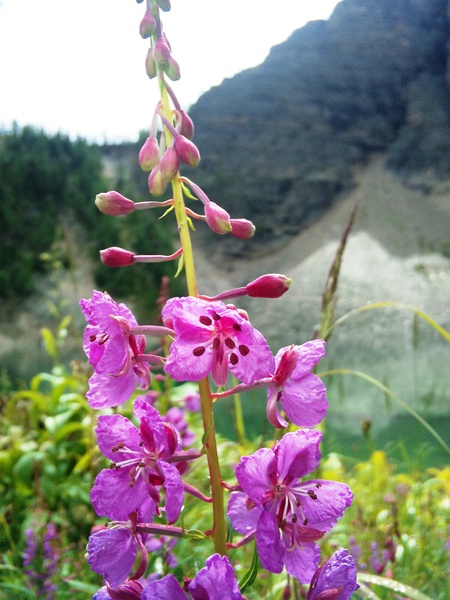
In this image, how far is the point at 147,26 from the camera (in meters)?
1.32

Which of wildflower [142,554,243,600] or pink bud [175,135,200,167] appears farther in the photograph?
pink bud [175,135,200,167]

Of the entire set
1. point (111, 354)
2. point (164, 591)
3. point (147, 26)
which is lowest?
point (164, 591)

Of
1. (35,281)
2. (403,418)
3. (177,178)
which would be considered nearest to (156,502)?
(177,178)

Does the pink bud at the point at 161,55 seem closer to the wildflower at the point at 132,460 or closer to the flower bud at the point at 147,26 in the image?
the flower bud at the point at 147,26

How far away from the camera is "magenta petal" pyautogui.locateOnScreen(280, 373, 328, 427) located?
1120 mm

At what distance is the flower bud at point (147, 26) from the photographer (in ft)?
4.34

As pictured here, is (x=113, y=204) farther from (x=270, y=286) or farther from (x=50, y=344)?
(x=50, y=344)

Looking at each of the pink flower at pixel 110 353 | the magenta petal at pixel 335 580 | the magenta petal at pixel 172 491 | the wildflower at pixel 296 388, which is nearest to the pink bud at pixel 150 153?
the pink flower at pixel 110 353

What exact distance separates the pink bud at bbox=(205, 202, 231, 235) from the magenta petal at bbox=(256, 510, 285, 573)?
0.58 metres

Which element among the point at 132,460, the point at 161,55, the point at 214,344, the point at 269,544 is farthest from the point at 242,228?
the point at 269,544

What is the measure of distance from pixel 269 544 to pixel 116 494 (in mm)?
303

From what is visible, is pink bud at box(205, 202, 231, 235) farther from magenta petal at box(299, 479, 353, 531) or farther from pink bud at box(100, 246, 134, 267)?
magenta petal at box(299, 479, 353, 531)

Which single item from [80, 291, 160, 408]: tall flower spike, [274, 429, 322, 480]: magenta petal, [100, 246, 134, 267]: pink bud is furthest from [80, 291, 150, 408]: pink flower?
[274, 429, 322, 480]: magenta petal

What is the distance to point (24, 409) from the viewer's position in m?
5.05
